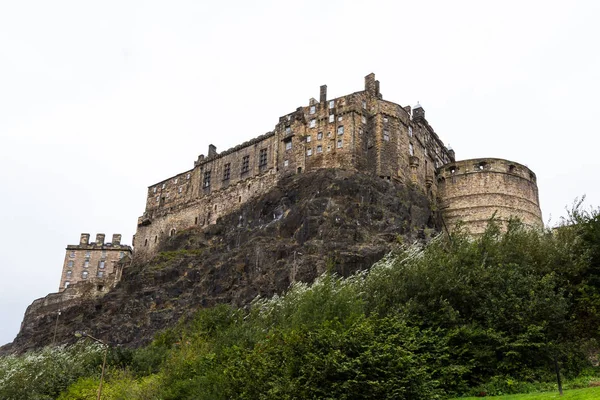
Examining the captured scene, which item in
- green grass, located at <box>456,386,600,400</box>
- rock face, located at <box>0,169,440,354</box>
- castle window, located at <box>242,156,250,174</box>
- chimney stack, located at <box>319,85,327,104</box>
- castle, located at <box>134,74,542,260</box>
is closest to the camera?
green grass, located at <box>456,386,600,400</box>

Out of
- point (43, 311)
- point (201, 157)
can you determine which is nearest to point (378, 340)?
point (201, 157)

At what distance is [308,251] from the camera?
164 ft

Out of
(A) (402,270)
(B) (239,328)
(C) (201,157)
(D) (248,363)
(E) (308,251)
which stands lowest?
(D) (248,363)

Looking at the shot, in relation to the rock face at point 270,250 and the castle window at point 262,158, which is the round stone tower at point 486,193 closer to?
the rock face at point 270,250

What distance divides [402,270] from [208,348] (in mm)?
11871

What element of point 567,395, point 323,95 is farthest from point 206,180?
point 567,395

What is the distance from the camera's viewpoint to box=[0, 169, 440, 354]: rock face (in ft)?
163

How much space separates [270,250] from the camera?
5250 cm

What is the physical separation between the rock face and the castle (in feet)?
7.70

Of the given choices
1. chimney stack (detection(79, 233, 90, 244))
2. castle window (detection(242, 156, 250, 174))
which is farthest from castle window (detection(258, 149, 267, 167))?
chimney stack (detection(79, 233, 90, 244))

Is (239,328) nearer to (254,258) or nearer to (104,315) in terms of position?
(254,258)

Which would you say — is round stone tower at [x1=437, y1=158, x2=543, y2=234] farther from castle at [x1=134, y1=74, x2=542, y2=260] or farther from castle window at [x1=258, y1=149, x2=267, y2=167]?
castle window at [x1=258, y1=149, x2=267, y2=167]

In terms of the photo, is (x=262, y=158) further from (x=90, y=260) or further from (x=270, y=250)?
(x=90, y=260)

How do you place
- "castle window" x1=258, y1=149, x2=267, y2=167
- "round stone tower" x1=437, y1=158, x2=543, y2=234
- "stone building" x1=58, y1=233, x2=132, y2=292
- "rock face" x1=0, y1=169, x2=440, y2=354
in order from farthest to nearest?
"stone building" x1=58, y1=233, x2=132, y2=292 < "castle window" x1=258, y1=149, x2=267, y2=167 < "round stone tower" x1=437, y1=158, x2=543, y2=234 < "rock face" x1=0, y1=169, x2=440, y2=354
